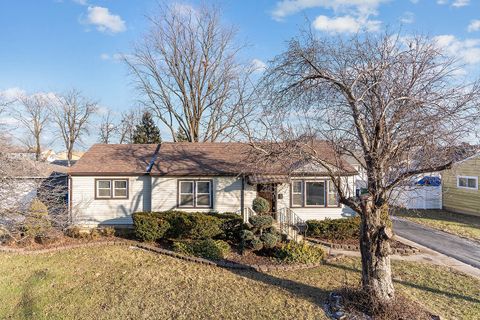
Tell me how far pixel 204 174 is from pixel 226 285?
686cm

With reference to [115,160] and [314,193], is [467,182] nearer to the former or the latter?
[314,193]

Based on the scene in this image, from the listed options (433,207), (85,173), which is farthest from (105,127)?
(433,207)

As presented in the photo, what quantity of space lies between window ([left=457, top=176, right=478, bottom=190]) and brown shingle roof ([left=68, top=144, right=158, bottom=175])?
1980 cm

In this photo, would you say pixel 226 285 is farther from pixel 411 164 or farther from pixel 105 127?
pixel 105 127

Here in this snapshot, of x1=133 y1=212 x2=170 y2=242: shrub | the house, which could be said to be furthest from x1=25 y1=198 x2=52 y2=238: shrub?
the house

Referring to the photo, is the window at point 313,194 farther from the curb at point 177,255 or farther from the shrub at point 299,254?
the shrub at point 299,254

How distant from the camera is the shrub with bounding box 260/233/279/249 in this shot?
414 inches

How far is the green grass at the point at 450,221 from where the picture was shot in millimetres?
14523

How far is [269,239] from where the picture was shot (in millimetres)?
10508

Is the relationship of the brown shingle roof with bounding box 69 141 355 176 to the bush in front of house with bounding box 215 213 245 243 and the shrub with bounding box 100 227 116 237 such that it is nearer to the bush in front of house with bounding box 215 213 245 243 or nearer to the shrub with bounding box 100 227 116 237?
the bush in front of house with bounding box 215 213 245 243

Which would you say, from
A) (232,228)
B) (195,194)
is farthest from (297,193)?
(195,194)

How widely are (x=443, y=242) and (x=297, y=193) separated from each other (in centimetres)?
640

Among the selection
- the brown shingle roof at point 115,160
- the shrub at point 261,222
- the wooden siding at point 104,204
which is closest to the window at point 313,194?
the shrub at point 261,222

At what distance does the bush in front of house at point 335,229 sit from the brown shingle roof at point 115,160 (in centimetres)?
830
